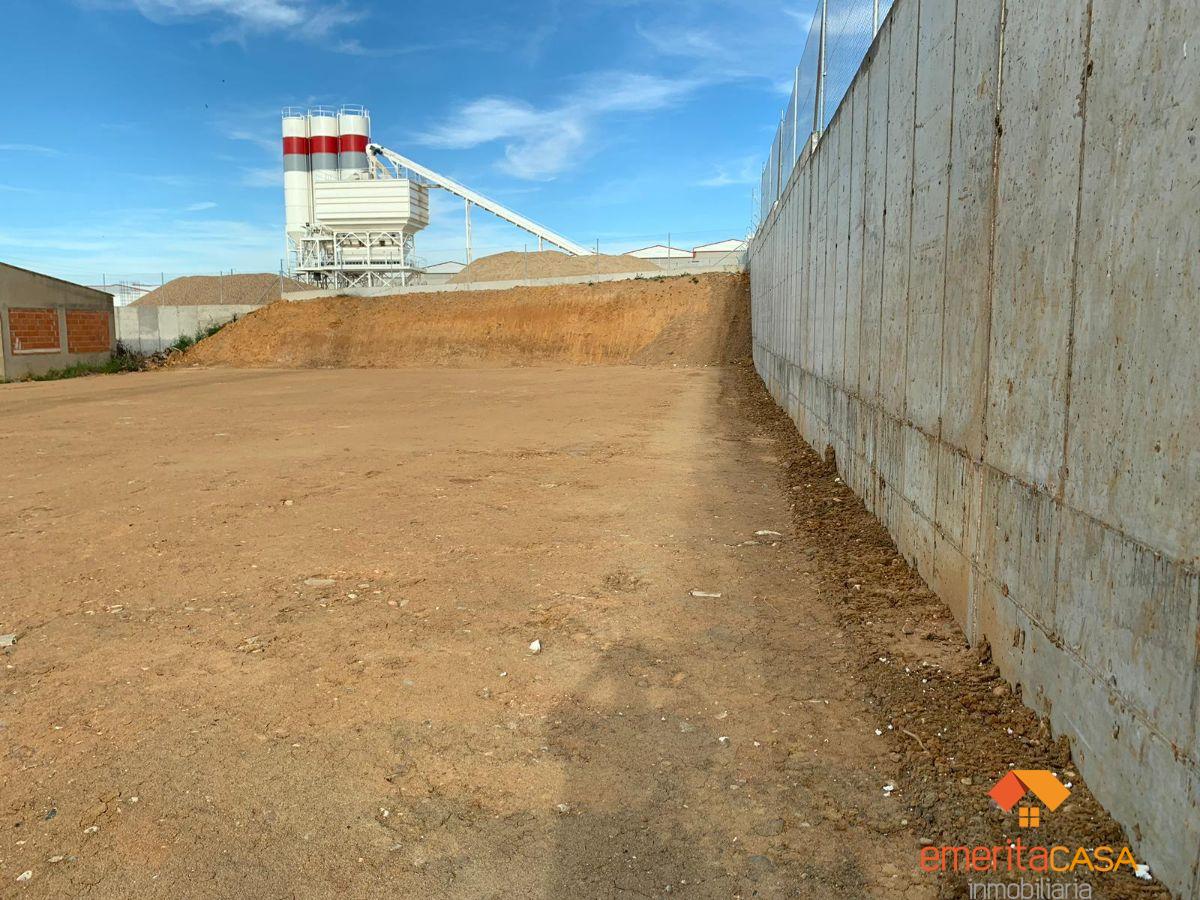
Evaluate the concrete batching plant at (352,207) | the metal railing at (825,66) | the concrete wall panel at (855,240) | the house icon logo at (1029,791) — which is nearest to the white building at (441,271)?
the concrete batching plant at (352,207)

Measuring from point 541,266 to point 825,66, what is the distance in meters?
44.9

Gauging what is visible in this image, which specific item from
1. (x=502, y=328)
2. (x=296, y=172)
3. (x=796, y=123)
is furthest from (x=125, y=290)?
(x=796, y=123)

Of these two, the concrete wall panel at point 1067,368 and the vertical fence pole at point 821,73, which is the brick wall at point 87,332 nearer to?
the vertical fence pole at point 821,73

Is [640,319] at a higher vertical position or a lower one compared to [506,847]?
higher

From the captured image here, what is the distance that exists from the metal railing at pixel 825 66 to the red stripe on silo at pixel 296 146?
51.3 metres

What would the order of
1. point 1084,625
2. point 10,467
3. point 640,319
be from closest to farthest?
point 1084,625 < point 10,467 < point 640,319

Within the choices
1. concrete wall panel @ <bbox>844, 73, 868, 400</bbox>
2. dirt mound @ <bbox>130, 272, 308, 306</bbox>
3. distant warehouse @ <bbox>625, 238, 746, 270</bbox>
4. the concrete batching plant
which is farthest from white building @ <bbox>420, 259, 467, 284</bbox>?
concrete wall panel @ <bbox>844, 73, 868, 400</bbox>

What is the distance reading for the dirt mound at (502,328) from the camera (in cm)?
3666

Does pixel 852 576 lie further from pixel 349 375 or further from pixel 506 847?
pixel 349 375

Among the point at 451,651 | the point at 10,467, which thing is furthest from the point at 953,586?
the point at 10,467

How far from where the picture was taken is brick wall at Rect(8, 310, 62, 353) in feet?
99.3

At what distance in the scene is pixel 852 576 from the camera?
5.59m

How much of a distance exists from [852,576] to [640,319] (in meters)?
33.3

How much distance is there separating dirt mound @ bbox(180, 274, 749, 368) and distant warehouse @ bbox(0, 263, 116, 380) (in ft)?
17.5
